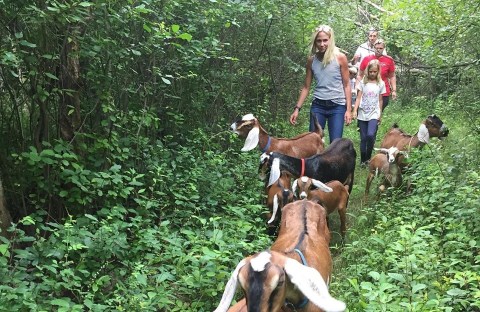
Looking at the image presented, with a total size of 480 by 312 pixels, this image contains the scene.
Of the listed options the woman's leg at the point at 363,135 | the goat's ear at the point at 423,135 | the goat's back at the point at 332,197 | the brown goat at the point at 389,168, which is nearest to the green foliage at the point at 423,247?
the brown goat at the point at 389,168

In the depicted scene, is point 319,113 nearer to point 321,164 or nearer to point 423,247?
point 321,164

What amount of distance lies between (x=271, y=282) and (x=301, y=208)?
204 centimetres

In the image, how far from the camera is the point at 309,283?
235cm

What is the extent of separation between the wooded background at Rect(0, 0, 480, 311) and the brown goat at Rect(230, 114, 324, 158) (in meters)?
0.50

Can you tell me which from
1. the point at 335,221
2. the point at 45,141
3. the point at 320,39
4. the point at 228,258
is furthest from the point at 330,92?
the point at 45,141

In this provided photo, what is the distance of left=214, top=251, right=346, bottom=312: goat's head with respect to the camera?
2.29 metres

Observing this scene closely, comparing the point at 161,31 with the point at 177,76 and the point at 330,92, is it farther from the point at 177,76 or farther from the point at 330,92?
the point at 330,92

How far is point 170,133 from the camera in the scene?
699cm

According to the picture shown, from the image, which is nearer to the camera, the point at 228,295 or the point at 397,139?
the point at 228,295

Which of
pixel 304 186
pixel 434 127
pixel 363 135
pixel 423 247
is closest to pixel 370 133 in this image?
pixel 363 135

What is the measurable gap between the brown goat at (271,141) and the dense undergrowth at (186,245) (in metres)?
0.90

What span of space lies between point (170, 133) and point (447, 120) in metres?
7.05

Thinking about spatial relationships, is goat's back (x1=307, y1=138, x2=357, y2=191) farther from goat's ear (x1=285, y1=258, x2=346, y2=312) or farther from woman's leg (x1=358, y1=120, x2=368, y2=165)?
goat's ear (x1=285, y1=258, x2=346, y2=312)

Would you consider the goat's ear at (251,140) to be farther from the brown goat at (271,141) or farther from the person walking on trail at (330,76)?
the person walking on trail at (330,76)
